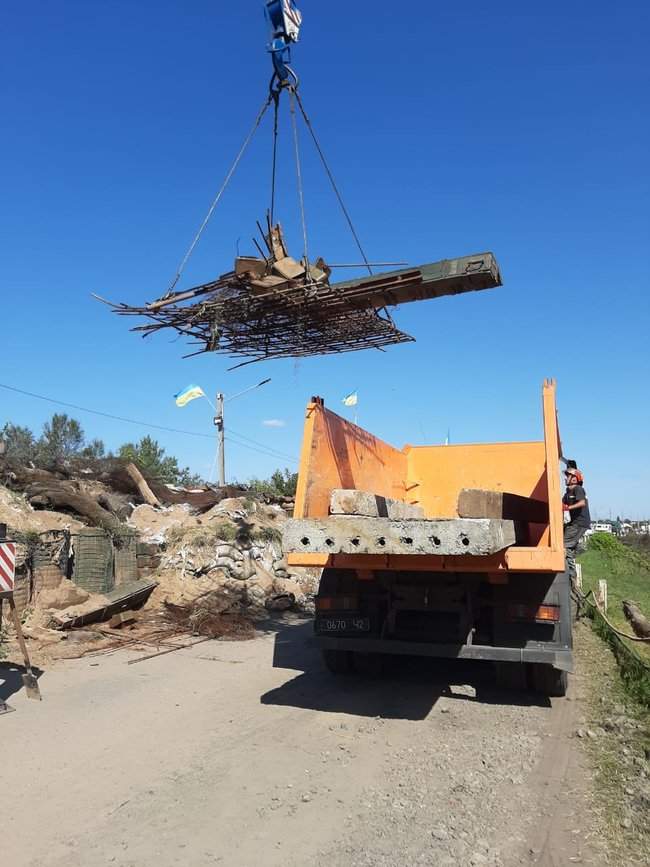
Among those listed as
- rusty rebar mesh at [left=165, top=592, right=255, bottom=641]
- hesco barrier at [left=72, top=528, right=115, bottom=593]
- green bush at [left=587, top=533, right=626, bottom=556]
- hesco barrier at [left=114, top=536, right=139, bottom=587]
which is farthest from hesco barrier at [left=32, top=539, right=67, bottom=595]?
green bush at [left=587, top=533, right=626, bottom=556]

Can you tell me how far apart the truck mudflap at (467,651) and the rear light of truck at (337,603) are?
12.1 inches

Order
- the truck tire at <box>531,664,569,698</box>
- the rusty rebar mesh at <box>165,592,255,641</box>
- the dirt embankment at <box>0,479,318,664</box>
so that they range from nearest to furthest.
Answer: the truck tire at <box>531,664,569,698</box> → the dirt embankment at <box>0,479,318,664</box> → the rusty rebar mesh at <box>165,592,255,641</box>

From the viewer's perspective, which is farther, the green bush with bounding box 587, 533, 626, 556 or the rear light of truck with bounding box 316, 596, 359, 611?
the green bush with bounding box 587, 533, 626, 556

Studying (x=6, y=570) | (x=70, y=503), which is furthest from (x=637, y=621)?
(x=70, y=503)

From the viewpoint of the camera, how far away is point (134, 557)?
506 inches

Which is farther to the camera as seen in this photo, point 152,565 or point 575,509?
point 152,565

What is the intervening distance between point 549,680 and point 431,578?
5.10 ft

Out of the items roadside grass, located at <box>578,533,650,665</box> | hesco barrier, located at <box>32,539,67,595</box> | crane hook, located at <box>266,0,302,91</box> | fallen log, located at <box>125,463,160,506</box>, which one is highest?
crane hook, located at <box>266,0,302,91</box>

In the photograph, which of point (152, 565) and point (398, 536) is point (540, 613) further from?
point (152, 565)

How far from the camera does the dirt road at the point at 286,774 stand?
3.69m

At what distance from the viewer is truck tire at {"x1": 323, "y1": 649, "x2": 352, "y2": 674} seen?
24.5ft

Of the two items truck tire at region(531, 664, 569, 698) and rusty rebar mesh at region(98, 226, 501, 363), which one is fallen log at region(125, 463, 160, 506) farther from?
truck tire at region(531, 664, 569, 698)

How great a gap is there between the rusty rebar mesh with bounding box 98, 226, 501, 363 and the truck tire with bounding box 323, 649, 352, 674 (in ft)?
11.2

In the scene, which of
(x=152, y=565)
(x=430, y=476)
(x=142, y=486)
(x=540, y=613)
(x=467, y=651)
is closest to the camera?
(x=540, y=613)
